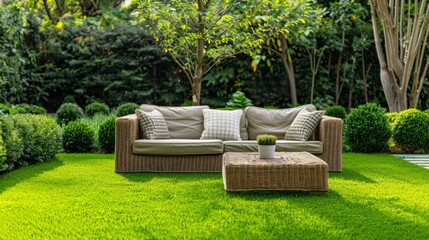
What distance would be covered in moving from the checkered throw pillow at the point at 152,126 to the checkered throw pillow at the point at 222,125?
1.53 feet

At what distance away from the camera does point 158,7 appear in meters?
7.10

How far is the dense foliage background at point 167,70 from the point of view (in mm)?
10492

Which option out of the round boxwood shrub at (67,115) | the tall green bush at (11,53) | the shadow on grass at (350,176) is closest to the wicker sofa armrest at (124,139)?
the shadow on grass at (350,176)

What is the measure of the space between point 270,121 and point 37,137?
2808 mm

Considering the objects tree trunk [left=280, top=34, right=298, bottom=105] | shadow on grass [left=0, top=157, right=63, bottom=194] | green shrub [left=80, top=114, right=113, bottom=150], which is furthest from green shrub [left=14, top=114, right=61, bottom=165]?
tree trunk [left=280, top=34, right=298, bottom=105]

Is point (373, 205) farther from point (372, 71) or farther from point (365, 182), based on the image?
point (372, 71)

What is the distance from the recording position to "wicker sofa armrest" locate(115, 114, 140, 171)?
5652mm

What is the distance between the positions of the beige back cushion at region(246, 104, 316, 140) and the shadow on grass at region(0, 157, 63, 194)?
2368 millimetres

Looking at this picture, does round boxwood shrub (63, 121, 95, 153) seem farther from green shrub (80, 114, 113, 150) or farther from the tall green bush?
the tall green bush

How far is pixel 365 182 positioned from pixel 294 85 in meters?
5.48

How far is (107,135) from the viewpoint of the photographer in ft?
24.5

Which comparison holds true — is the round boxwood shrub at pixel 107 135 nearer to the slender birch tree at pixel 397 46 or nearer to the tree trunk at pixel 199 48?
the tree trunk at pixel 199 48

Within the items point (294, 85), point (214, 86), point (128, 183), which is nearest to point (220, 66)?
point (214, 86)

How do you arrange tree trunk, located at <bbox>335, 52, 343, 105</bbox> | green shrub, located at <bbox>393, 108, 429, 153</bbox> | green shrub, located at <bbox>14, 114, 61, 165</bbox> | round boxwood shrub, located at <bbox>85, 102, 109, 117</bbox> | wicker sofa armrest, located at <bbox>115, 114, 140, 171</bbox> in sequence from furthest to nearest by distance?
tree trunk, located at <bbox>335, 52, 343, 105</bbox>, round boxwood shrub, located at <bbox>85, 102, 109, 117</bbox>, green shrub, located at <bbox>393, 108, 429, 153</bbox>, green shrub, located at <bbox>14, 114, 61, 165</bbox>, wicker sofa armrest, located at <bbox>115, 114, 140, 171</bbox>
